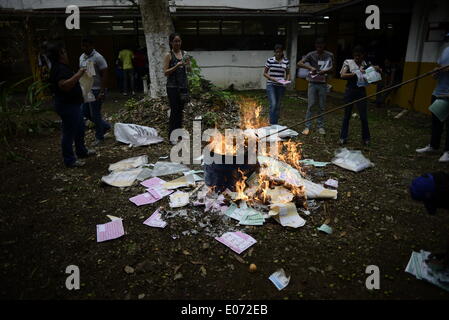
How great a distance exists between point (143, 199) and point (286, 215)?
2.07 meters

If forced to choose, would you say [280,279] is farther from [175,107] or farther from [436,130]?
[436,130]

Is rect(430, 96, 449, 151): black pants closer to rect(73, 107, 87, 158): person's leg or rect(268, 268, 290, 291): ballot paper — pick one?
rect(268, 268, 290, 291): ballot paper

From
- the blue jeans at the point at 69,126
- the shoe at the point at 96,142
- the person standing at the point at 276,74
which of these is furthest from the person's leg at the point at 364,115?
the shoe at the point at 96,142

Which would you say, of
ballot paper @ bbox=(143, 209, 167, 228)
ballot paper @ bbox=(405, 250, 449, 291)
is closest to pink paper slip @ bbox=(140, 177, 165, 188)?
ballot paper @ bbox=(143, 209, 167, 228)

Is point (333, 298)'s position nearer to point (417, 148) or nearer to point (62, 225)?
point (62, 225)

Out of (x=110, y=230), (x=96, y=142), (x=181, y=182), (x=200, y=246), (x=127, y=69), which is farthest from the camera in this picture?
(x=127, y=69)

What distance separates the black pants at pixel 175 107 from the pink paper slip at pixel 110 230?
297cm

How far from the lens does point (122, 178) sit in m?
4.88

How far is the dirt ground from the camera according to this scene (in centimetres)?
277

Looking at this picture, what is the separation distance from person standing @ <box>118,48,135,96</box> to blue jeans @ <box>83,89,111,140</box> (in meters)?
7.86

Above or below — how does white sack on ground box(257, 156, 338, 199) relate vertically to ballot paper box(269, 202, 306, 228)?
above

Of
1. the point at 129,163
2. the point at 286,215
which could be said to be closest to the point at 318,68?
the point at 286,215

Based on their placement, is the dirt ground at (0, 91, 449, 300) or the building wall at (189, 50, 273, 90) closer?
the dirt ground at (0, 91, 449, 300)
